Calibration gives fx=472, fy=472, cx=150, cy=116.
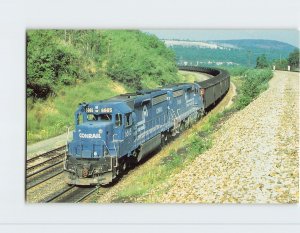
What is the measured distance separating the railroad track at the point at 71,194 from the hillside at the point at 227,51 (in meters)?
5.41

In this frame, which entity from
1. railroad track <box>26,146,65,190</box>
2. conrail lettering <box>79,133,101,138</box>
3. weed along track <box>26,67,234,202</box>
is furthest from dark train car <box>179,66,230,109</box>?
conrail lettering <box>79,133,101,138</box>

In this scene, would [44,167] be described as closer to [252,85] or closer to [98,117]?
[98,117]

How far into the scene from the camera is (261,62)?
16406 mm

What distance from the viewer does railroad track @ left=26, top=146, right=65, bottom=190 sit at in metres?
15.2

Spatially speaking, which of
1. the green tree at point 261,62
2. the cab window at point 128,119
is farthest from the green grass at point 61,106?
the green tree at point 261,62

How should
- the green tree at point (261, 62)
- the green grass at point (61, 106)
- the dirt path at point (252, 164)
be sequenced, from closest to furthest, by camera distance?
the dirt path at point (252, 164), the green grass at point (61, 106), the green tree at point (261, 62)

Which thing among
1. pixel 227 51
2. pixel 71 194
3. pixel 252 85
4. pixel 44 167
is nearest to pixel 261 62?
pixel 227 51

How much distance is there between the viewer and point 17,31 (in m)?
14.2

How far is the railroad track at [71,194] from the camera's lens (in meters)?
14.3

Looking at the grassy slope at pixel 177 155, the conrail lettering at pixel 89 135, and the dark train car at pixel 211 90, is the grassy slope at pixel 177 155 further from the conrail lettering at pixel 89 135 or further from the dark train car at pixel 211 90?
the dark train car at pixel 211 90

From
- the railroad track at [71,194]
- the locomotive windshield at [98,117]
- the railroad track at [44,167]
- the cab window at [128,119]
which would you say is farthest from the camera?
the cab window at [128,119]

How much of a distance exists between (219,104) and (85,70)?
8.74 m

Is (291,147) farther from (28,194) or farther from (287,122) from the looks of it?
(28,194)

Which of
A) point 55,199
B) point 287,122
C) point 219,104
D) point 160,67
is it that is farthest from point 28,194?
point 219,104
